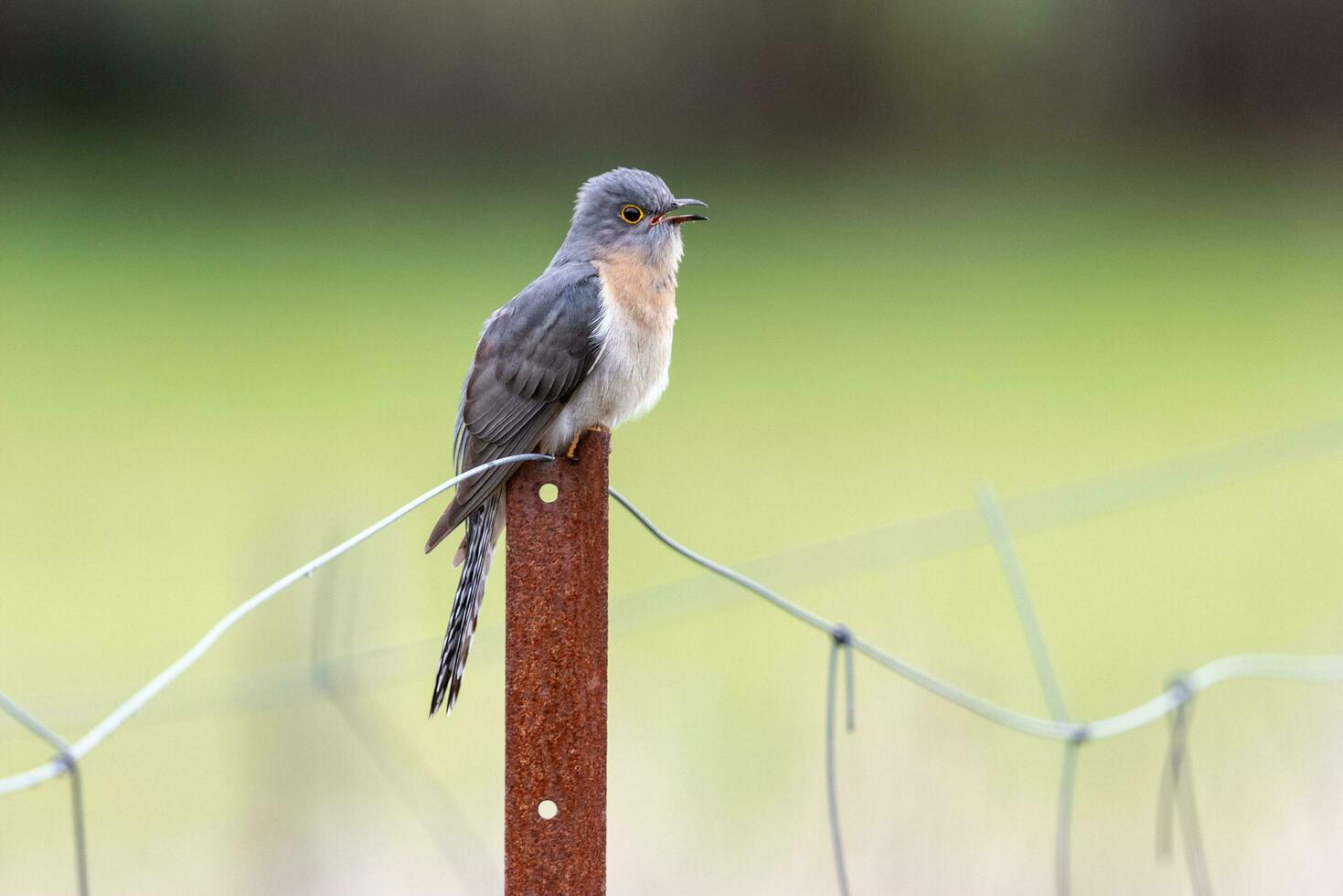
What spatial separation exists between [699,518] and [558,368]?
649cm

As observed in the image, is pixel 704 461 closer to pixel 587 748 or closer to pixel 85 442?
pixel 85 442

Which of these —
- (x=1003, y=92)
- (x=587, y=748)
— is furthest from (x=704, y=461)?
(x=1003, y=92)

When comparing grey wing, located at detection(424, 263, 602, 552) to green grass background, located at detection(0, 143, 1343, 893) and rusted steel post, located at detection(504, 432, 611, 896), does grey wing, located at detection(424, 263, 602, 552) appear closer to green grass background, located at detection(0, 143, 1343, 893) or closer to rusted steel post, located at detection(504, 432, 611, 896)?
green grass background, located at detection(0, 143, 1343, 893)

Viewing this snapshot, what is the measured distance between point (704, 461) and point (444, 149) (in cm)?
1551

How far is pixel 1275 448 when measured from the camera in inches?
424

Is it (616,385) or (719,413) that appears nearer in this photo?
(616,385)

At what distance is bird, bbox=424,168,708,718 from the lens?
227 centimetres

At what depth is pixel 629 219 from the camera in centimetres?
310

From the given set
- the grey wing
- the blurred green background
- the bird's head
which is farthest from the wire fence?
the bird's head

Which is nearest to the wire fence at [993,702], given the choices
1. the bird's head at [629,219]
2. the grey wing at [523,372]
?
the grey wing at [523,372]

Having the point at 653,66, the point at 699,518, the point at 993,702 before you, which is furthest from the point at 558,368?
the point at 653,66

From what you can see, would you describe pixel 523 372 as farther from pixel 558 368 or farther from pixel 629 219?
pixel 629 219

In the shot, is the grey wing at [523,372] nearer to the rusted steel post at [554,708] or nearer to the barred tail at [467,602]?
the barred tail at [467,602]

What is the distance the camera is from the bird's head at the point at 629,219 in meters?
3.04
